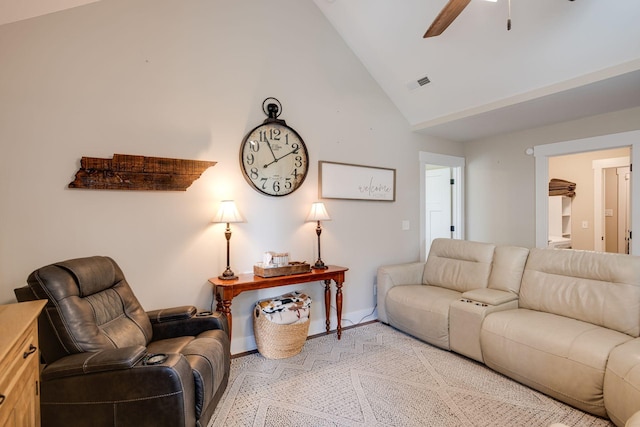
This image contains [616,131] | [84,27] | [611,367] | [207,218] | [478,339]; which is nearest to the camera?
[611,367]

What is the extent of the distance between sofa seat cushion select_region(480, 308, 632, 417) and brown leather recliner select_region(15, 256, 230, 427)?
206 cm

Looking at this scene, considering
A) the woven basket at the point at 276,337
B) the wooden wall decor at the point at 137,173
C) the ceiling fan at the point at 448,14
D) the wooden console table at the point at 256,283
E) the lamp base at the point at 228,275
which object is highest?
the ceiling fan at the point at 448,14

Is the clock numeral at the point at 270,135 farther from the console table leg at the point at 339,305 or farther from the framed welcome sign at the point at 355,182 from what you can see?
the console table leg at the point at 339,305

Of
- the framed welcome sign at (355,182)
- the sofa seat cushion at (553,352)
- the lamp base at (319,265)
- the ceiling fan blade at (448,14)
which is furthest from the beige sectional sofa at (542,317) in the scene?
the ceiling fan blade at (448,14)

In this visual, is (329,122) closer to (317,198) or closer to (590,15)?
(317,198)

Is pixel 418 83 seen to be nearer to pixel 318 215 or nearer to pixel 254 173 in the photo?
pixel 318 215

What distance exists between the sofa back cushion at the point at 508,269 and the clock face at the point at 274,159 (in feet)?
6.95

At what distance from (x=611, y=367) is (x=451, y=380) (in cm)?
98

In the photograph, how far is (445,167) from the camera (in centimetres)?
481

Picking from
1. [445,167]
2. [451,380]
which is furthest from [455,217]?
[451,380]

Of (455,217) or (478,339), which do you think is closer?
(478,339)

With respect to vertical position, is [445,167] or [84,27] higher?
A: [84,27]

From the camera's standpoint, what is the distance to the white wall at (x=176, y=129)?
7.19 ft

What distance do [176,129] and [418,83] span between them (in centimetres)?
259
